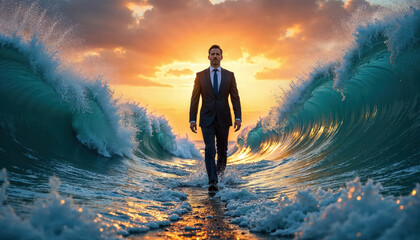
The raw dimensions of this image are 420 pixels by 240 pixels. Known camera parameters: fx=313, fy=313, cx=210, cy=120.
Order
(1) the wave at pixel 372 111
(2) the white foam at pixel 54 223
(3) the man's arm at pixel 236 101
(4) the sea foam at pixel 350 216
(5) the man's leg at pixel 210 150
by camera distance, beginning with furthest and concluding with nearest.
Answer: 1. (3) the man's arm at pixel 236 101
2. (5) the man's leg at pixel 210 150
3. (1) the wave at pixel 372 111
4. (2) the white foam at pixel 54 223
5. (4) the sea foam at pixel 350 216

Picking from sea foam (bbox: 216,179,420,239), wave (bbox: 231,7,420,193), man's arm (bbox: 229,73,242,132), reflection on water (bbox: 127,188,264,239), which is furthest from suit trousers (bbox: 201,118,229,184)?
sea foam (bbox: 216,179,420,239)

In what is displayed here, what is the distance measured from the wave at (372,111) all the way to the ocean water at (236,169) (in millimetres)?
27

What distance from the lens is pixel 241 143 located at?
2536 cm

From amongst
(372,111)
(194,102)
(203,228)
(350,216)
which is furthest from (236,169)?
(350,216)

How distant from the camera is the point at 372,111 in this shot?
6.73 m

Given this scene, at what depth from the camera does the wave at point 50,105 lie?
20.2 ft

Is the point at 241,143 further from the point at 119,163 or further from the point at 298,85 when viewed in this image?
the point at 119,163

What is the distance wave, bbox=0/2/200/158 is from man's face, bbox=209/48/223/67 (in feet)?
11.3

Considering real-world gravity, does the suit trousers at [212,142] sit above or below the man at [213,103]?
below

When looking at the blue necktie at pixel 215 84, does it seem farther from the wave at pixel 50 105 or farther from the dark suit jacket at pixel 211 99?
the wave at pixel 50 105

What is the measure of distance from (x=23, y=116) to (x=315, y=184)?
18.9 feet

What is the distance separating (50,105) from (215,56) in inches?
185

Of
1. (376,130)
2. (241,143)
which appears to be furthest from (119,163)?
(241,143)

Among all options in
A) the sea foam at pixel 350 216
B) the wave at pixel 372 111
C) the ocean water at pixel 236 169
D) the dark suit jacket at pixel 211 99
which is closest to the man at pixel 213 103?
the dark suit jacket at pixel 211 99
